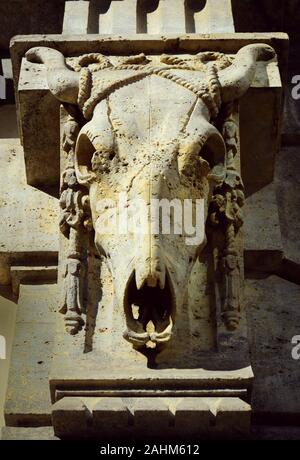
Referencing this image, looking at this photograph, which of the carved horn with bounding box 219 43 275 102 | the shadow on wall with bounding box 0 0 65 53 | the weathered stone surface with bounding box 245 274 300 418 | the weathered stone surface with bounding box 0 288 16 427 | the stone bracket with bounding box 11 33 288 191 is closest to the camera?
the weathered stone surface with bounding box 245 274 300 418

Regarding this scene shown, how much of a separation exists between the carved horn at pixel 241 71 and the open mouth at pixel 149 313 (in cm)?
105

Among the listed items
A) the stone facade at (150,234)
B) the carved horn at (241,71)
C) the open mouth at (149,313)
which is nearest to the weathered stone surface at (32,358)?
the stone facade at (150,234)

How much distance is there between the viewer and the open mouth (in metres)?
4.27

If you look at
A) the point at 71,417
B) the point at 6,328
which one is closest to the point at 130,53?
the point at 6,328

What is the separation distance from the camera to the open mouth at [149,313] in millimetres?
4266

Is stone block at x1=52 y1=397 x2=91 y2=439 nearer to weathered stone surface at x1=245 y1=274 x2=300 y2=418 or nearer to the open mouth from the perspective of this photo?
the open mouth

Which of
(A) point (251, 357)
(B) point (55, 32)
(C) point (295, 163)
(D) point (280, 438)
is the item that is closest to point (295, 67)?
(C) point (295, 163)

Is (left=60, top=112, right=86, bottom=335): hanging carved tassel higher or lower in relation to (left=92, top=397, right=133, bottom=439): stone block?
higher

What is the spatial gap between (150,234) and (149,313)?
309 millimetres

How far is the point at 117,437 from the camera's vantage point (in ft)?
14.2

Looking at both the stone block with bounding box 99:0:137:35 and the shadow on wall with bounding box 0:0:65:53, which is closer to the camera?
the stone block with bounding box 99:0:137:35

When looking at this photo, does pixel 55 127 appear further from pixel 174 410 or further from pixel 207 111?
pixel 174 410

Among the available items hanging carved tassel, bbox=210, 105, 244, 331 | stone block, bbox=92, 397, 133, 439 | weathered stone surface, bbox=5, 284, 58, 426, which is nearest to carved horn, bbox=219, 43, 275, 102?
hanging carved tassel, bbox=210, 105, 244, 331

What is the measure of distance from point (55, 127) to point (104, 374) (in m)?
1.33
